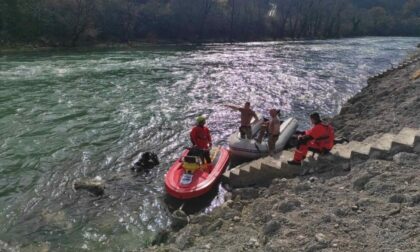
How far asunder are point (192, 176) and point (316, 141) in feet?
11.7

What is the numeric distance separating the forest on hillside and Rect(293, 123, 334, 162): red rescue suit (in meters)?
45.0

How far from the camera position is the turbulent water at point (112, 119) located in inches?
388

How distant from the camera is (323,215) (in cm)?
724

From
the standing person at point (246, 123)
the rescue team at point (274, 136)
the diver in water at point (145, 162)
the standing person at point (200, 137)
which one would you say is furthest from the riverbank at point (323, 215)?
the standing person at point (246, 123)

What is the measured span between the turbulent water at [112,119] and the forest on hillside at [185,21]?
13.8m

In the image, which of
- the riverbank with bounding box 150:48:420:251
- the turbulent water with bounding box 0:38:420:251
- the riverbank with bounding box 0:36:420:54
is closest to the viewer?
the riverbank with bounding box 150:48:420:251

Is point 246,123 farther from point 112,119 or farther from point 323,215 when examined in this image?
point 323,215

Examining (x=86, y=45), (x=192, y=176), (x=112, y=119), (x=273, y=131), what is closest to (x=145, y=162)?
(x=192, y=176)

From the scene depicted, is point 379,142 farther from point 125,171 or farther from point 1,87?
point 1,87

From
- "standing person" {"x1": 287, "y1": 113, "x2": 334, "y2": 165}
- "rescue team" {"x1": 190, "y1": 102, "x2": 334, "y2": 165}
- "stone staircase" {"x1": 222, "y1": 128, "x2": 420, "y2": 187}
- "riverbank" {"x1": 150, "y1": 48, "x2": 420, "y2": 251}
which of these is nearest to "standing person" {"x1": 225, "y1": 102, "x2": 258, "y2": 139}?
"rescue team" {"x1": 190, "y1": 102, "x2": 334, "y2": 165}

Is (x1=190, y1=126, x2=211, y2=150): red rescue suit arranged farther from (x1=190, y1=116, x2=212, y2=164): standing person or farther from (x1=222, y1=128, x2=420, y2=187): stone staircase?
(x1=222, y1=128, x2=420, y2=187): stone staircase

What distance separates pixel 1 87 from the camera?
2381 centimetres

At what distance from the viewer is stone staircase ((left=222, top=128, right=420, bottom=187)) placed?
914 centimetres

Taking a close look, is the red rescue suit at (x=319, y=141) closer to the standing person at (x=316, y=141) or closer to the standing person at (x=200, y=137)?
the standing person at (x=316, y=141)
